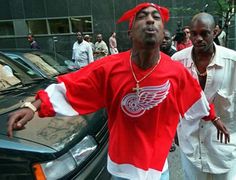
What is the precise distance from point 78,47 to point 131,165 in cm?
821

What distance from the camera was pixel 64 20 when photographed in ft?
56.6

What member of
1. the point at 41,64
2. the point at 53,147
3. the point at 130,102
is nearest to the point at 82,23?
the point at 41,64

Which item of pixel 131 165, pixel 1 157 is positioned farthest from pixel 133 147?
pixel 1 157

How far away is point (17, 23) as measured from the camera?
17.6 m

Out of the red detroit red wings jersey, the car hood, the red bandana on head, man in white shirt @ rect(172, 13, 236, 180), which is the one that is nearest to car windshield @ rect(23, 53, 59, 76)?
the car hood

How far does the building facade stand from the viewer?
1605 centimetres

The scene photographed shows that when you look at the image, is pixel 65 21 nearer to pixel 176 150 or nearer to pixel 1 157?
pixel 176 150

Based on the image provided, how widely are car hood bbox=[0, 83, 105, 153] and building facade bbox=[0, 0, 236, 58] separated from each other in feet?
44.3

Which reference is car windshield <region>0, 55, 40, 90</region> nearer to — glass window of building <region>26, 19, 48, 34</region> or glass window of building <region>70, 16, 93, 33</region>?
glass window of building <region>70, 16, 93, 33</region>

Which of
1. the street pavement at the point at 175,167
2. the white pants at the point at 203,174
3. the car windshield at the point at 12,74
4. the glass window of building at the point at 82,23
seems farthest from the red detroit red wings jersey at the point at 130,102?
the glass window of building at the point at 82,23

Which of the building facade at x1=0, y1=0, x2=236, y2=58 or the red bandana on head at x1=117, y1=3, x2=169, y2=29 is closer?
the red bandana on head at x1=117, y1=3, x2=169, y2=29

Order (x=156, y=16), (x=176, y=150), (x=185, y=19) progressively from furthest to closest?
(x=185, y=19)
(x=176, y=150)
(x=156, y=16)

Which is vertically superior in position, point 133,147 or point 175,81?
point 175,81

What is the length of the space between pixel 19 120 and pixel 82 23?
15583 mm
